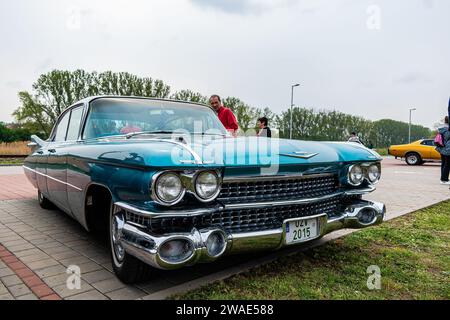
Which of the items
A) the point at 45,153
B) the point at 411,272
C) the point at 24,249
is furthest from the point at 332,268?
the point at 45,153

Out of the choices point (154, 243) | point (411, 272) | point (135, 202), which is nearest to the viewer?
point (154, 243)

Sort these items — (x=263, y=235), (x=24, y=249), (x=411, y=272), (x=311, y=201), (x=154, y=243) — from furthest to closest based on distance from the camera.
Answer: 1. (x=24, y=249)
2. (x=411, y=272)
3. (x=311, y=201)
4. (x=263, y=235)
5. (x=154, y=243)

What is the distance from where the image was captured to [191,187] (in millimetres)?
2215

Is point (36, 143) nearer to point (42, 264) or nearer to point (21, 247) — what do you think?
point (21, 247)

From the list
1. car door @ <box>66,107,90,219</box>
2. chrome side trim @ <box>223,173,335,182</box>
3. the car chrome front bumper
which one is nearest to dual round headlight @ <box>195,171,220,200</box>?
chrome side trim @ <box>223,173,335,182</box>

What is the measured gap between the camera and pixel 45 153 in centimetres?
440

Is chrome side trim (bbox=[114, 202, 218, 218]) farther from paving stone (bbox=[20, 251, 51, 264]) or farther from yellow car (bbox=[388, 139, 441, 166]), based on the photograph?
yellow car (bbox=[388, 139, 441, 166])

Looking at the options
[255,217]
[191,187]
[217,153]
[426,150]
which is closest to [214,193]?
[191,187]

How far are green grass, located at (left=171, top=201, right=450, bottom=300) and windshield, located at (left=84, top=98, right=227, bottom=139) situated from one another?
5.33 ft

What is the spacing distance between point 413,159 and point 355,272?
19.1 meters

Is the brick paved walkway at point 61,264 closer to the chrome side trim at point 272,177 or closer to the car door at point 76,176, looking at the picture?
the car door at point 76,176

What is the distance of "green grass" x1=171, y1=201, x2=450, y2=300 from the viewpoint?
2.52 m

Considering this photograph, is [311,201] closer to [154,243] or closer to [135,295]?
[154,243]

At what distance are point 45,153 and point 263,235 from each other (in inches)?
128
